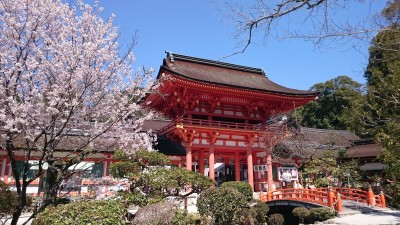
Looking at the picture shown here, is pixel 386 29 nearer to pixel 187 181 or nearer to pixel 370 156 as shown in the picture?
pixel 187 181

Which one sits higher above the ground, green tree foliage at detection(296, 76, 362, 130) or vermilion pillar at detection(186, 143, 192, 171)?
green tree foliage at detection(296, 76, 362, 130)

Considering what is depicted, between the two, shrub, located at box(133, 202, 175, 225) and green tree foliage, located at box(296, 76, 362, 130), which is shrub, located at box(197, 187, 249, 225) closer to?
shrub, located at box(133, 202, 175, 225)

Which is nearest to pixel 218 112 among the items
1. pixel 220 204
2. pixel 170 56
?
pixel 170 56

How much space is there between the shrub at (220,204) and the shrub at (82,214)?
5.10m

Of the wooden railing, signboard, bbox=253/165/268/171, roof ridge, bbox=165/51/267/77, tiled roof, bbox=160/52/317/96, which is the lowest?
signboard, bbox=253/165/268/171

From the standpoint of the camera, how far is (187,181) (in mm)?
9461

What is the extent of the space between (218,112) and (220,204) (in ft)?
29.6

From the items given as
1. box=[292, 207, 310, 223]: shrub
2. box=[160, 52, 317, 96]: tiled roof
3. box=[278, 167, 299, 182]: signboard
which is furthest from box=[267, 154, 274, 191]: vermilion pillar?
box=[292, 207, 310, 223]: shrub

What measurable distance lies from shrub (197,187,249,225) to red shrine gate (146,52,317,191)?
5.79 meters

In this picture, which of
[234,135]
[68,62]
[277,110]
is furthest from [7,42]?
[277,110]

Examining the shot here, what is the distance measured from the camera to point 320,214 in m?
12.1

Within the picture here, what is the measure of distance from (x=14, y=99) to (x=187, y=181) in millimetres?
5437

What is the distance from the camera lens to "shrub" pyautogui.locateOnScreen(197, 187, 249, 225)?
1020 centimetres

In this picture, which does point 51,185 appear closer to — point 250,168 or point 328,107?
point 250,168
